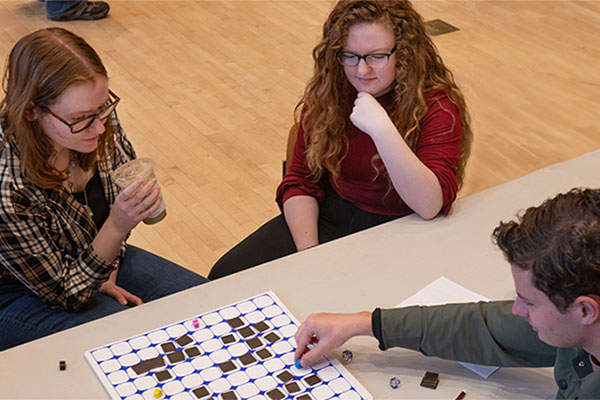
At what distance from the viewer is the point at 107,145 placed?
6.40 ft

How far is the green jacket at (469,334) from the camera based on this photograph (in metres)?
1.37

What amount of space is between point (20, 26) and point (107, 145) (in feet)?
10.3

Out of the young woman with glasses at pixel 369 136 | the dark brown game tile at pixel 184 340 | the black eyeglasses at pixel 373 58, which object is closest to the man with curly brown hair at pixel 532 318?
the dark brown game tile at pixel 184 340

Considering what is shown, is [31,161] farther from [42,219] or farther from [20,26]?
[20,26]

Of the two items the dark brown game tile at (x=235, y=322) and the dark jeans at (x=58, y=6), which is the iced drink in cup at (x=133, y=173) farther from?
the dark jeans at (x=58, y=6)

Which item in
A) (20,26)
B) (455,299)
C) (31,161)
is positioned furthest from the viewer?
(20,26)

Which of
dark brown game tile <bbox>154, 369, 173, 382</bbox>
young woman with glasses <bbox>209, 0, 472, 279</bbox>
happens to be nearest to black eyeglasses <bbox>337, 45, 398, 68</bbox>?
young woman with glasses <bbox>209, 0, 472, 279</bbox>

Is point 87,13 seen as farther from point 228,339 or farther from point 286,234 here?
point 228,339

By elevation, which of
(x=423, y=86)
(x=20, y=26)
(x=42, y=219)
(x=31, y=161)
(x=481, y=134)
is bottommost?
(x=20, y=26)

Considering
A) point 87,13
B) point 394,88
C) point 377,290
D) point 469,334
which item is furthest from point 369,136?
point 87,13

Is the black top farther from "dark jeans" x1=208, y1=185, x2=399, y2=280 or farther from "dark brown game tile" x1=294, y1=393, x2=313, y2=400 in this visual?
"dark brown game tile" x1=294, y1=393, x2=313, y2=400

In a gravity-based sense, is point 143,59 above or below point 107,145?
below

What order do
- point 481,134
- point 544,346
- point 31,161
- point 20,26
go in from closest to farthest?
point 544,346 → point 31,161 → point 481,134 → point 20,26

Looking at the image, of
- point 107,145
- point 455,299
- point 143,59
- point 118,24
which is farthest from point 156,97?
point 455,299
